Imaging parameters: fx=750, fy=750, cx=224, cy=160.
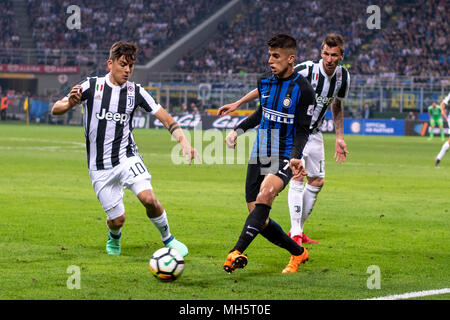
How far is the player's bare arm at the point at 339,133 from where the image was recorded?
9203 millimetres

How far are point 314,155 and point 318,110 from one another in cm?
62

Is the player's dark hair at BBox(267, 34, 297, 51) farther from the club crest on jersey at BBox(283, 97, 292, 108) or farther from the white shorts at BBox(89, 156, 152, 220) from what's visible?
the white shorts at BBox(89, 156, 152, 220)

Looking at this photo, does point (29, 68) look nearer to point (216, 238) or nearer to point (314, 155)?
point (216, 238)

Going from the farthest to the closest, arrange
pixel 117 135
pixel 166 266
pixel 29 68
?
pixel 29 68 → pixel 117 135 → pixel 166 266

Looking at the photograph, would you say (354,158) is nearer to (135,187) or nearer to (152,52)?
(135,187)

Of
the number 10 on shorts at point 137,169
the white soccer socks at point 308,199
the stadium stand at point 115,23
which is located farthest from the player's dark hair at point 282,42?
the stadium stand at point 115,23

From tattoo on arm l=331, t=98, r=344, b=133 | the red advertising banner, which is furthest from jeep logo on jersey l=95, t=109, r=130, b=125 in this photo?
the red advertising banner

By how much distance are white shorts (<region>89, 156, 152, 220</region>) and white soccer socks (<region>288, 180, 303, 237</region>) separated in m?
1.82

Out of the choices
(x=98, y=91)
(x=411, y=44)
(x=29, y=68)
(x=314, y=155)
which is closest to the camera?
(x=98, y=91)

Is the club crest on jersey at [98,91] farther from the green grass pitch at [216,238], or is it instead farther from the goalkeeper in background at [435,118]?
the goalkeeper in background at [435,118]

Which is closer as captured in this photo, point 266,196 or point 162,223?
point 266,196

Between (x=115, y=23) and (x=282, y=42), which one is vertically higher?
(x=115, y=23)

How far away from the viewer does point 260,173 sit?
7.39 m

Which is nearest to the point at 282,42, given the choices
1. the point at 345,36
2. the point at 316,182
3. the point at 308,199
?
the point at 316,182
